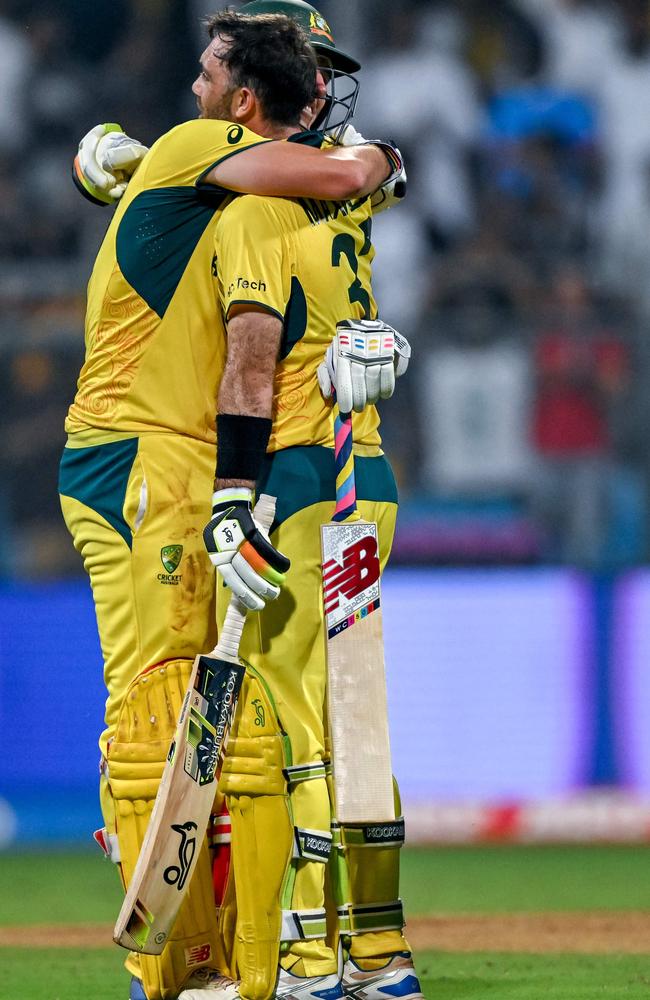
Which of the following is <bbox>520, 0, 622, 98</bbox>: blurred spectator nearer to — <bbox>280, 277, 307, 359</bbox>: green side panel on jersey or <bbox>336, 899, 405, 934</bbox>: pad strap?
<bbox>280, 277, 307, 359</bbox>: green side panel on jersey

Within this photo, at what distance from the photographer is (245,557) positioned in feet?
10.4

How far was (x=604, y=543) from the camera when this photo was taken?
8.31m

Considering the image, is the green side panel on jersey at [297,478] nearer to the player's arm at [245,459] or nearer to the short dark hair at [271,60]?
the player's arm at [245,459]

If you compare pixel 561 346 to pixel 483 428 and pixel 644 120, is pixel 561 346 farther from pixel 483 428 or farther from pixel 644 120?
pixel 644 120

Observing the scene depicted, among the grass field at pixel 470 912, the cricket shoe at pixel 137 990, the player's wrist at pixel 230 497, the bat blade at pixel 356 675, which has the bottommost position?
the grass field at pixel 470 912

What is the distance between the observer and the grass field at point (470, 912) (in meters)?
3.86

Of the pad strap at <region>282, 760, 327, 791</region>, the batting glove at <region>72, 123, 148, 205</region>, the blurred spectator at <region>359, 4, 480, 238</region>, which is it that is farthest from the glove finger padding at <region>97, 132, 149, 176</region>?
the blurred spectator at <region>359, 4, 480, 238</region>

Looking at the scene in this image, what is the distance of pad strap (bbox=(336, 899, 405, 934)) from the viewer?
337 centimetres

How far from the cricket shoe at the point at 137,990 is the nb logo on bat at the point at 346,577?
0.95 metres

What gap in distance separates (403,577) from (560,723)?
102 cm

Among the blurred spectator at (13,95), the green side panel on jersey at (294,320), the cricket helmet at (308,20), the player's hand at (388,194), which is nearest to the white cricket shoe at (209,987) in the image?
the green side panel on jersey at (294,320)

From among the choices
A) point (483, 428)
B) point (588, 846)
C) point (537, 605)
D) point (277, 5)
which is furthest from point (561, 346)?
point (277, 5)

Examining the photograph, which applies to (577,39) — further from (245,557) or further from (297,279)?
(245,557)

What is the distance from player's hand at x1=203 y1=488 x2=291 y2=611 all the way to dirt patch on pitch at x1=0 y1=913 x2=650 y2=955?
189cm
